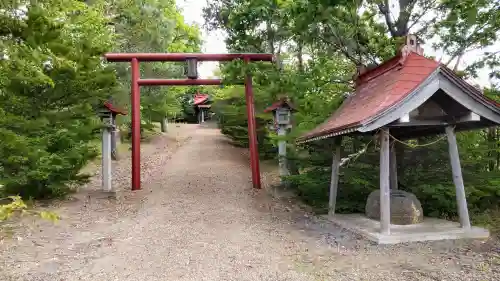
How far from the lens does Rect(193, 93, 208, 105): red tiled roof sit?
140ft

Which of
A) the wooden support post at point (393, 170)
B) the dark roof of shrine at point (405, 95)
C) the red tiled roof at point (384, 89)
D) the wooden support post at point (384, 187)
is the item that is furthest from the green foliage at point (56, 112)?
the wooden support post at point (393, 170)

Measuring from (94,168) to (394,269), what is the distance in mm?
13814

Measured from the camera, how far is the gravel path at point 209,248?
5.02 m

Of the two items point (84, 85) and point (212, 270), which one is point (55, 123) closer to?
point (84, 85)

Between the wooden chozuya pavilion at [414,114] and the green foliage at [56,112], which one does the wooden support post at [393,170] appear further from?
the green foliage at [56,112]

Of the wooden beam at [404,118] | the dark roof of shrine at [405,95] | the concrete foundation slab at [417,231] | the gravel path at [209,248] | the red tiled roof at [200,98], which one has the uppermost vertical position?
the red tiled roof at [200,98]

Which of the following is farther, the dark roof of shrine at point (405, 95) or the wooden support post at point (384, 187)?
the wooden support post at point (384, 187)

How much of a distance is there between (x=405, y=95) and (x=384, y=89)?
940 mm

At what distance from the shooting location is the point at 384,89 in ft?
22.5

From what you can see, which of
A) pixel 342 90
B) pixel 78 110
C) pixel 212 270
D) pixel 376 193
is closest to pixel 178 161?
pixel 78 110

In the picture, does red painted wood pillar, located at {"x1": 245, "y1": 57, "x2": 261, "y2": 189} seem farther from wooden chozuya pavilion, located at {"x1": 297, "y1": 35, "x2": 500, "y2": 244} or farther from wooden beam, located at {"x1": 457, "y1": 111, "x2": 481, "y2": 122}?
wooden beam, located at {"x1": 457, "y1": 111, "x2": 481, "y2": 122}

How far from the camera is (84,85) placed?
9.95 metres

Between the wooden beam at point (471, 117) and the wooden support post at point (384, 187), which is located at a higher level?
the wooden beam at point (471, 117)

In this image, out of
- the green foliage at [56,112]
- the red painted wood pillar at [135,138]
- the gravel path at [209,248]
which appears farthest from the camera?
the red painted wood pillar at [135,138]
